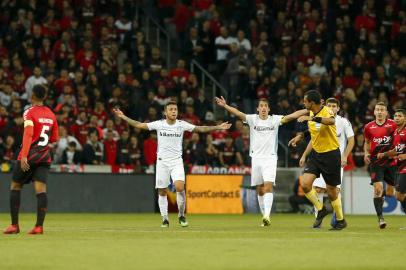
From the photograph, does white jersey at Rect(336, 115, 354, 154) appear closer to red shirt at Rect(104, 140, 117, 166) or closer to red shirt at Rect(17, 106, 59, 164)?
red shirt at Rect(17, 106, 59, 164)

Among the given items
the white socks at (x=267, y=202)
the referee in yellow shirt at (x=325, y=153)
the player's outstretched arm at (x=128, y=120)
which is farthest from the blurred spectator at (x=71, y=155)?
the referee in yellow shirt at (x=325, y=153)

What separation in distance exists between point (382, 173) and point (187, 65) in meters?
16.5

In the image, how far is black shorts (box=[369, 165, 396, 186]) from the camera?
20.6 meters

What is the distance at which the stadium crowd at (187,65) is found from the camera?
3020 cm

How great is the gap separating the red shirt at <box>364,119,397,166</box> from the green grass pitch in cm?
308

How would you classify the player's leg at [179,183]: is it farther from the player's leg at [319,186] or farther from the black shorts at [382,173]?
the black shorts at [382,173]

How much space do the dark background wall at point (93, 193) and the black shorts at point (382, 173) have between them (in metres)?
10.5

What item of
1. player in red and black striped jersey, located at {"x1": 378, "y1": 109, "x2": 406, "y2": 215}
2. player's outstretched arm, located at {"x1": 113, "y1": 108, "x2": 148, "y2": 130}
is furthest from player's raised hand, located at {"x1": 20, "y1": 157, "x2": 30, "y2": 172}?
player in red and black striped jersey, located at {"x1": 378, "y1": 109, "x2": 406, "y2": 215}

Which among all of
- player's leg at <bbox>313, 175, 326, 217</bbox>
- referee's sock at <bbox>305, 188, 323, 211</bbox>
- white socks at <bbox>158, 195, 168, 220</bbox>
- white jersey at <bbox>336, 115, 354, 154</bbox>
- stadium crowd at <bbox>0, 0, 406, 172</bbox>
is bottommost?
white socks at <bbox>158, 195, 168, 220</bbox>

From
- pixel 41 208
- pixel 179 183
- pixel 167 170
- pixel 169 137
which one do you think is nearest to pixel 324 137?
pixel 179 183

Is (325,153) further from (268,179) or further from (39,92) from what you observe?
(39,92)

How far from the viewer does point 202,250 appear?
1316 centimetres

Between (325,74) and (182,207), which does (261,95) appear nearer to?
(325,74)

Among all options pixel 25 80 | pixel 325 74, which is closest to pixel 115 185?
pixel 25 80
